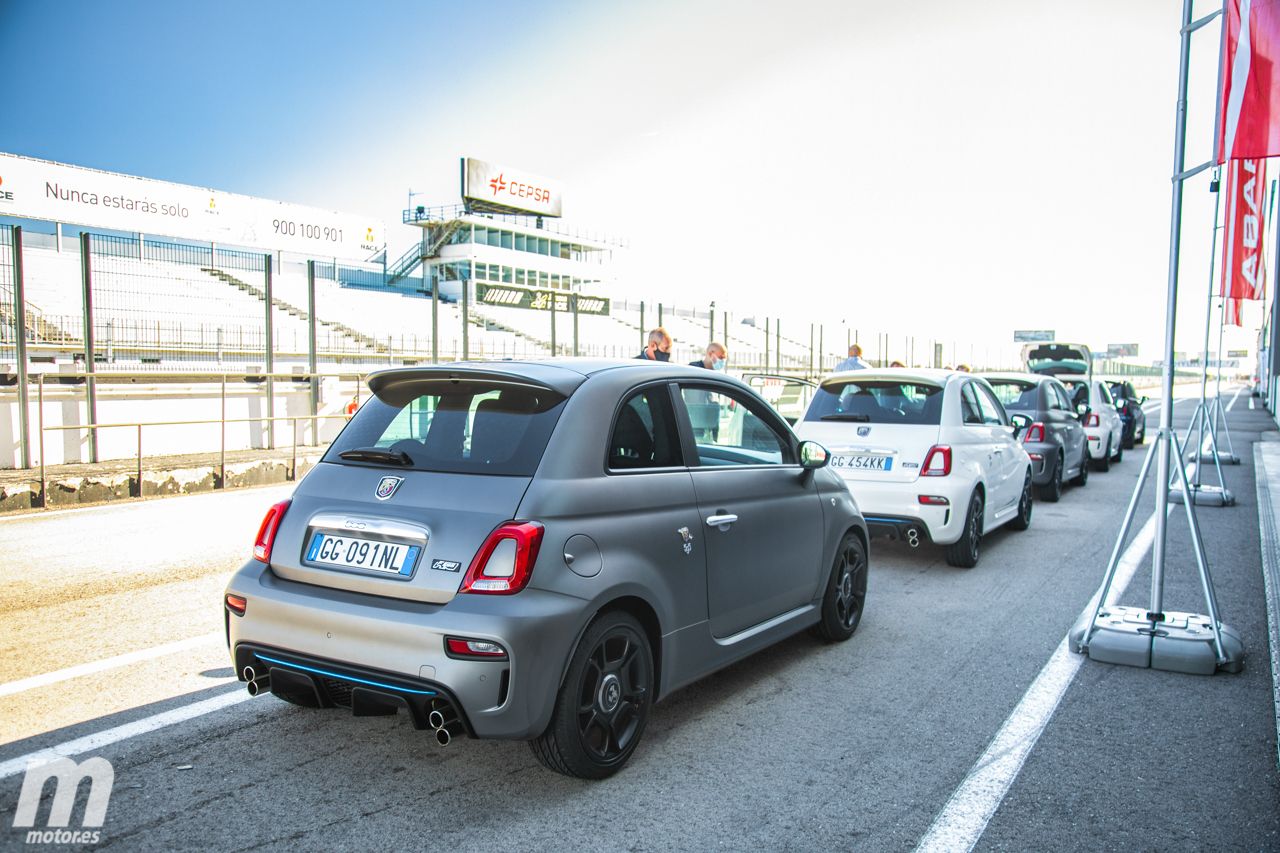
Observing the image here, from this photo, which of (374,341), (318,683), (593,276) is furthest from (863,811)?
(593,276)

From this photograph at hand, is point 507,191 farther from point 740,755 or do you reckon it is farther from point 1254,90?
point 740,755

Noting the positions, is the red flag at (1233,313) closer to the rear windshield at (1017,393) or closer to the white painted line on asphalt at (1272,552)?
the white painted line on asphalt at (1272,552)

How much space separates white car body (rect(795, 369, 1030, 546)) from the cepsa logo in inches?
2360

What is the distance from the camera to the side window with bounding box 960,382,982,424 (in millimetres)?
8188

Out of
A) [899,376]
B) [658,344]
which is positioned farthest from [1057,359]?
[899,376]

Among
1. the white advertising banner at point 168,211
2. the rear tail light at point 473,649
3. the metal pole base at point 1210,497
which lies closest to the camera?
the rear tail light at point 473,649

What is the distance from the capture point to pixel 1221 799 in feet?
11.8

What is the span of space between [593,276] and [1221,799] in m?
71.2

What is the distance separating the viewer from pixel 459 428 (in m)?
3.84

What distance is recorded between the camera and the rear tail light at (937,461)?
7664 mm

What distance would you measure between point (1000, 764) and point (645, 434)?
2.03m

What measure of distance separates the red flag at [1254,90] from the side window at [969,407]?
3.05 metres

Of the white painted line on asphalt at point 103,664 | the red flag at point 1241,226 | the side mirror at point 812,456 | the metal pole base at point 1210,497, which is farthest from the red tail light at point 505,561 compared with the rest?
the red flag at point 1241,226

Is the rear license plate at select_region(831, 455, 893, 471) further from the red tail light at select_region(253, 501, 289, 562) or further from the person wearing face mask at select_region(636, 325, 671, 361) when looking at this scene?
the red tail light at select_region(253, 501, 289, 562)
